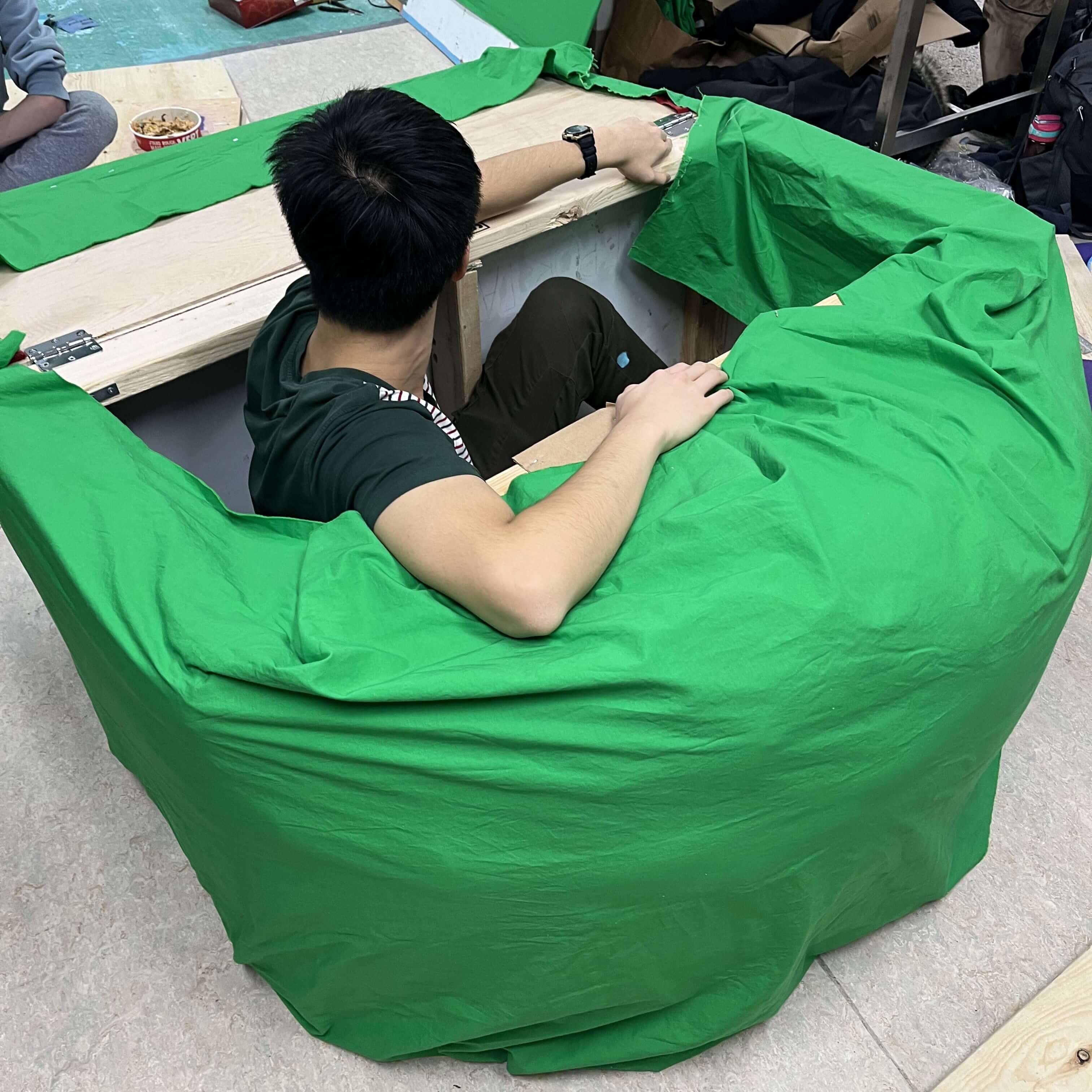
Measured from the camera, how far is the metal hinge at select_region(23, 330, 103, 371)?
1.22 meters

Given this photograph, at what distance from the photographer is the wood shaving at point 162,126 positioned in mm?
2438

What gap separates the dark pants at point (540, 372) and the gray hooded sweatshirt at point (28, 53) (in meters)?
1.44

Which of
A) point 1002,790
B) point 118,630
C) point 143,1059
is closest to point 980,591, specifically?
point 1002,790

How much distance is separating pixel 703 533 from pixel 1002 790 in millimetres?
859

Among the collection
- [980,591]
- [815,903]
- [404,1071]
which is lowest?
[404,1071]

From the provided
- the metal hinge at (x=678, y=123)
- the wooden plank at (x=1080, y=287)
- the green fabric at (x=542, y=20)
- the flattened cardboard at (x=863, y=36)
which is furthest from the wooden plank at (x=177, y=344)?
the flattened cardboard at (x=863, y=36)

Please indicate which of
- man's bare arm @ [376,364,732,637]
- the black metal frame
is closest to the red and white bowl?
the black metal frame

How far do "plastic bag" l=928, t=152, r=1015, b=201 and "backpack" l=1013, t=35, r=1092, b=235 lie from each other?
0.23 feet

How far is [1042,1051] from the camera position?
1.18 meters

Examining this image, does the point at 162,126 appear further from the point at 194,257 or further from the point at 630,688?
the point at 630,688

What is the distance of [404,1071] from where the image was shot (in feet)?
3.91

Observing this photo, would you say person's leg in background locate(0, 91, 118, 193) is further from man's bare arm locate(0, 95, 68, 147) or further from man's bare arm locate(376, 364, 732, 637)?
man's bare arm locate(376, 364, 732, 637)

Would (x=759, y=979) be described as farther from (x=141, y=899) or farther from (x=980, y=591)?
(x=141, y=899)

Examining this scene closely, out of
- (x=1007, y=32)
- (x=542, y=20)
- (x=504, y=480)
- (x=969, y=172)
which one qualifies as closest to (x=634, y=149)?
(x=504, y=480)
